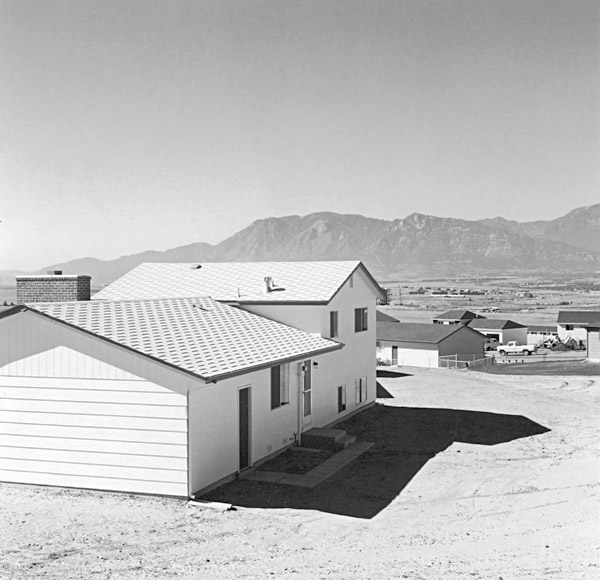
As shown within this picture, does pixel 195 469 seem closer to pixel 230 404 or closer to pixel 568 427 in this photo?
pixel 230 404

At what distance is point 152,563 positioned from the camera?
36.1 ft

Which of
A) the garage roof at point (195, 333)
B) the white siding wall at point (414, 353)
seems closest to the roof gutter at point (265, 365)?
the garage roof at point (195, 333)

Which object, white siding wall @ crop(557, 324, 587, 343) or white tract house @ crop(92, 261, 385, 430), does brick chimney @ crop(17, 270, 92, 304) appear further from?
white siding wall @ crop(557, 324, 587, 343)

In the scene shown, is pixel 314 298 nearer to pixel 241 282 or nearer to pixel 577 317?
pixel 241 282

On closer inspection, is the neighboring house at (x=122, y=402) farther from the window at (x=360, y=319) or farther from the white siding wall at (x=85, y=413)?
the window at (x=360, y=319)

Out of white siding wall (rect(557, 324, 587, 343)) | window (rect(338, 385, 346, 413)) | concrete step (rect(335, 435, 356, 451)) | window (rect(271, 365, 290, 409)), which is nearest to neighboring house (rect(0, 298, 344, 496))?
window (rect(271, 365, 290, 409))

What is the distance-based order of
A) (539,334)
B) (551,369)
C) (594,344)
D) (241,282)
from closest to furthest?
(241,282) < (551,369) < (594,344) < (539,334)

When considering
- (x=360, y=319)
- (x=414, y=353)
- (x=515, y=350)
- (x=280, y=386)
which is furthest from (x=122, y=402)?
(x=515, y=350)

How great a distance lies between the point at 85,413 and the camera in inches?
605

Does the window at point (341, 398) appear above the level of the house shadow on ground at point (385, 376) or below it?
above

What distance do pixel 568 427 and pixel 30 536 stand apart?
766 inches

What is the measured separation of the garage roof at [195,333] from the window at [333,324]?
1507 mm

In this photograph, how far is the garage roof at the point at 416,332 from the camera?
53.8 m

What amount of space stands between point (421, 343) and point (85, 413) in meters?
40.9
